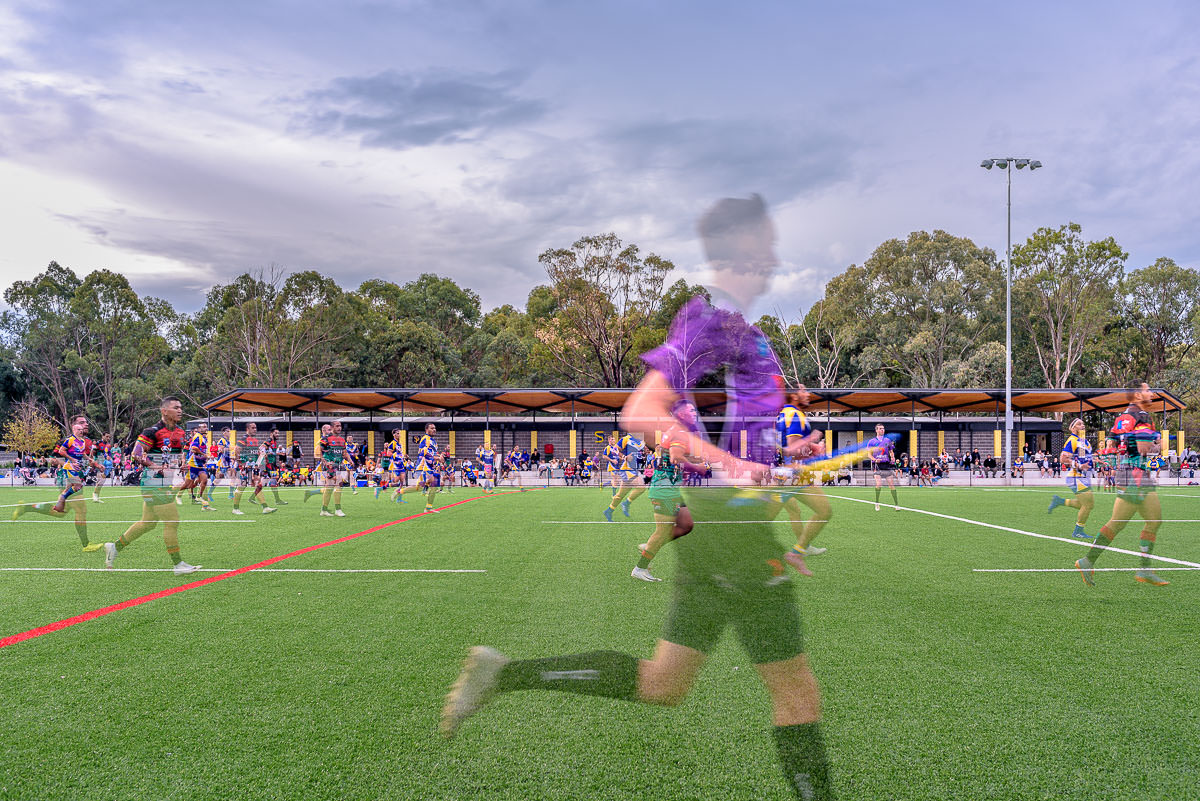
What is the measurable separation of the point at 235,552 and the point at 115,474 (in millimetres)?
31770

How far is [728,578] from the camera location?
4770 millimetres

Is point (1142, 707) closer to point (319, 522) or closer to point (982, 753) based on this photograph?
point (982, 753)

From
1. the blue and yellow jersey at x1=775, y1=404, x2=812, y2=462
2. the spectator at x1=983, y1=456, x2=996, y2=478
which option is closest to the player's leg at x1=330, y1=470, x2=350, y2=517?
the blue and yellow jersey at x1=775, y1=404, x2=812, y2=462

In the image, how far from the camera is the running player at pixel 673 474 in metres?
4.11

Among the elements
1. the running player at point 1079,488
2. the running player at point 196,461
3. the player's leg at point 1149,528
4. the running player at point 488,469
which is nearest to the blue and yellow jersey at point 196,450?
the running player at point 196,461

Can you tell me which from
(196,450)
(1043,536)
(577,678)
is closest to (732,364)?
(577,678)

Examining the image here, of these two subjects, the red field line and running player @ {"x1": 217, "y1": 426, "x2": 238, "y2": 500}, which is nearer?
the red field line

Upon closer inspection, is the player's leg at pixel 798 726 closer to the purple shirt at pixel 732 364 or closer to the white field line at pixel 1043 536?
the purple shirt at pixel 732 364

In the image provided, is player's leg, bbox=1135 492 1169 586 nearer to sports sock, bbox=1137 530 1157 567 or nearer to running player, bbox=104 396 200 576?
sports sock, bbox=1137 530 1157 567

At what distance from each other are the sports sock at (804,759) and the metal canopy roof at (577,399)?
30.7 metres

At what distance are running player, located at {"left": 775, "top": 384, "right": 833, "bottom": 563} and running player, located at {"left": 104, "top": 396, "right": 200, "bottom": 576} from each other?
7578mm

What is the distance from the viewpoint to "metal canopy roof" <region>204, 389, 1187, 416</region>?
36719 millimetres

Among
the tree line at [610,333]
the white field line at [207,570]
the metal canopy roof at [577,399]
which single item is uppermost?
the tree line at [610,333]

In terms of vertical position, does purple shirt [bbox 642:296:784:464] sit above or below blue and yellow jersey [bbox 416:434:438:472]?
above
